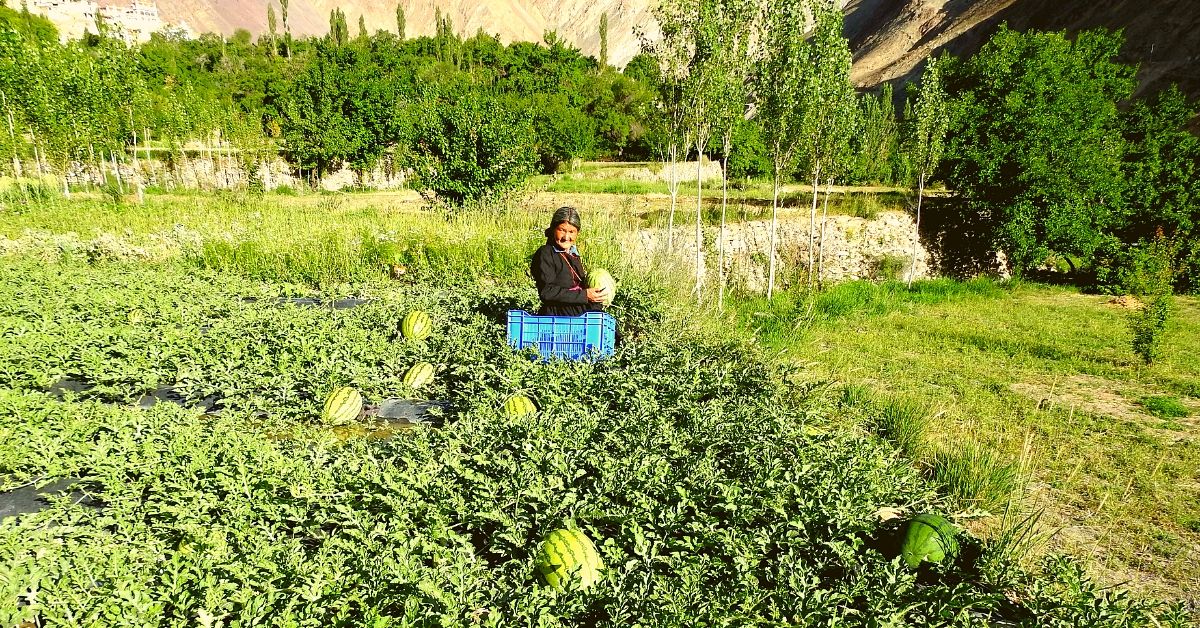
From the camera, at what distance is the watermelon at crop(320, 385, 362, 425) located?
15.3ft

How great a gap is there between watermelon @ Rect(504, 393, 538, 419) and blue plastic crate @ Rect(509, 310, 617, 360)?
1.07 m

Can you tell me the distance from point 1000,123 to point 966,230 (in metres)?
3.78

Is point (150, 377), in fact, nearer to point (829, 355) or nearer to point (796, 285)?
point (829, 355)

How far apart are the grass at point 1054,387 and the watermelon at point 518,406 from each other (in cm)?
349

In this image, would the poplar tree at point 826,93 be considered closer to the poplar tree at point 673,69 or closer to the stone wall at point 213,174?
the poplar tree at point 673,69

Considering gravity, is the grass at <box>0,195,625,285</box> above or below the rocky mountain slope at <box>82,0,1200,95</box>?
below

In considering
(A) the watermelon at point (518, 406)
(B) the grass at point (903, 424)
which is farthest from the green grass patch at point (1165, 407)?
(A) the watermelon at point (518, 406)

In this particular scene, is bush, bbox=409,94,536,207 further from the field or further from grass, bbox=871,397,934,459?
grass, bbox=871,397,934,459

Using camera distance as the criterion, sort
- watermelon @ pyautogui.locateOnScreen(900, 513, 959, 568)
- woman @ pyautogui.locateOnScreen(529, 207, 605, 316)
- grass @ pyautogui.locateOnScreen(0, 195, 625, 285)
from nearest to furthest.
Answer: watermelon @ pyautogui.locateOnScreen(900, 513, 959, 568)
woman @ pyautogui.locateOnScreen(529, 207, 605, 316)
grass @ pyautogui.locateOnScreen(0, 195, 625, 285)

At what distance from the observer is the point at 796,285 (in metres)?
16.6

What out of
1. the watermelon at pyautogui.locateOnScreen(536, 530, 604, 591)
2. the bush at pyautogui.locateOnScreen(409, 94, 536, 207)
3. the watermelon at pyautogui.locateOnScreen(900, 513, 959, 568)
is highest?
the bush at pyautogui.locateOnScreen(409, 94, 536, 207)

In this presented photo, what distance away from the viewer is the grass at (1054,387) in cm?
495

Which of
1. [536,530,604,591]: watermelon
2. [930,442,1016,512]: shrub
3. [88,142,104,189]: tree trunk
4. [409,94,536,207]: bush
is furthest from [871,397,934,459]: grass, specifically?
[88,142,104,189]: tree trunk

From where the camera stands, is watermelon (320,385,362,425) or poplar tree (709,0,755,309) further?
poplar tree (709,0,755,309)
